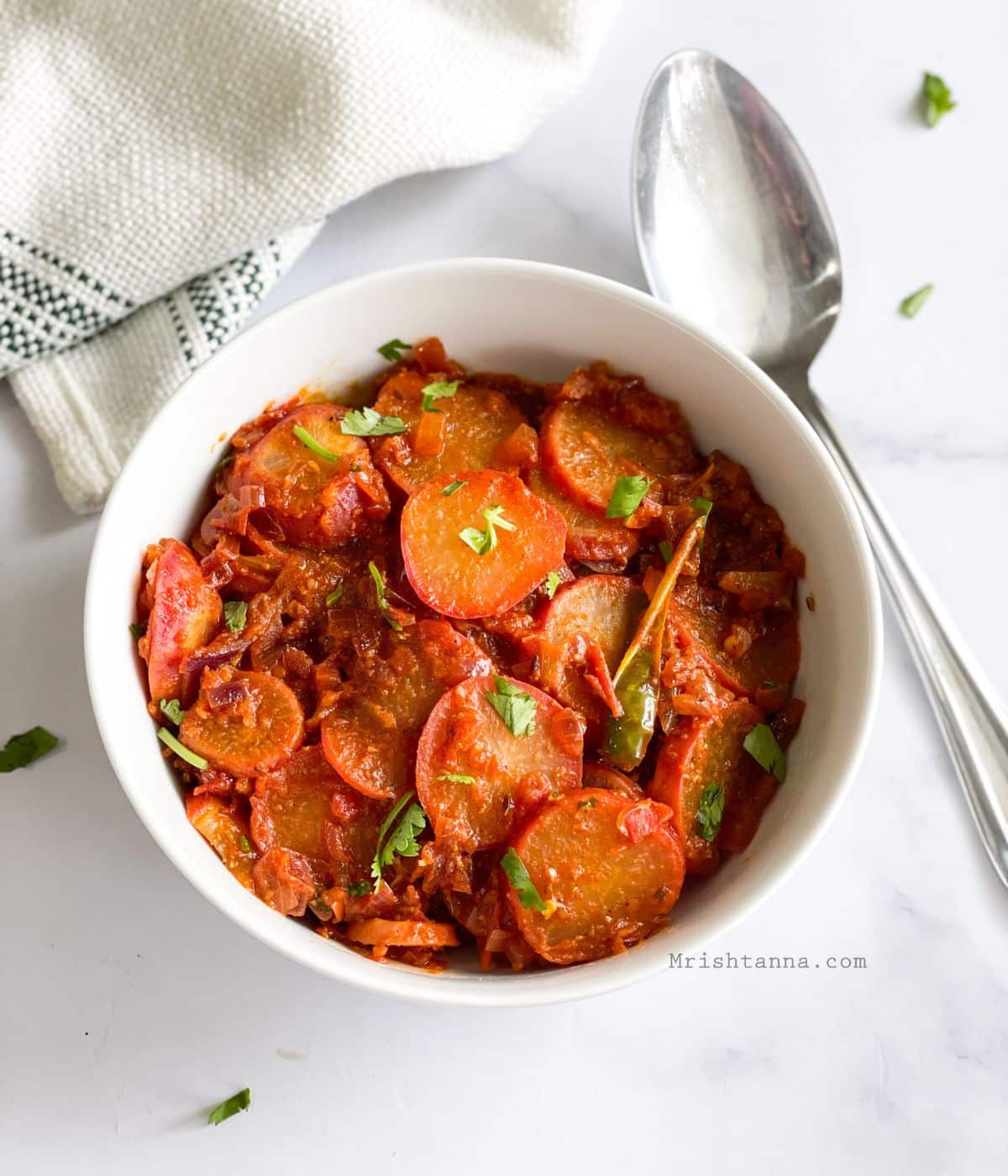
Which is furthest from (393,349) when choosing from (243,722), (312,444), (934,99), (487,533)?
(934,99)

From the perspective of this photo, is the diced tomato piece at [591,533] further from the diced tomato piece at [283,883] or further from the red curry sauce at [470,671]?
the diced tomato piece at [283,883]

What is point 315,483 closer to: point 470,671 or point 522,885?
point 470,671

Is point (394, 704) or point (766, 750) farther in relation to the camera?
point (766, 750)

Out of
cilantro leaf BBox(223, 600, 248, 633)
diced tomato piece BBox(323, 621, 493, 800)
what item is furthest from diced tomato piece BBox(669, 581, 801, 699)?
cilantro leaf BBox(223, 600, 248, 633)

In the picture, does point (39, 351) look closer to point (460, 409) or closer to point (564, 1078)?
point (460, 409)

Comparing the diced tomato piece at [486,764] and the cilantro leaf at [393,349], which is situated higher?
the cilantro leaf at [393,349]

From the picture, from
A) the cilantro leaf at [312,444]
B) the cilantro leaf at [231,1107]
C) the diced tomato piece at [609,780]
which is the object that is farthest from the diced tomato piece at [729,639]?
the cilantro leaf at [231,1107]
